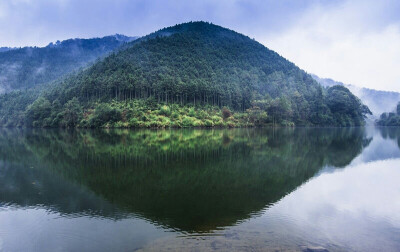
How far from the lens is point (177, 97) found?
114 metres

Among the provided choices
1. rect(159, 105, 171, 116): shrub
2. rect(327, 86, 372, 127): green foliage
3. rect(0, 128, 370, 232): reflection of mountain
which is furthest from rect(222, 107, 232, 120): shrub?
rect(0, 128, 370, 232): reflection of mountain

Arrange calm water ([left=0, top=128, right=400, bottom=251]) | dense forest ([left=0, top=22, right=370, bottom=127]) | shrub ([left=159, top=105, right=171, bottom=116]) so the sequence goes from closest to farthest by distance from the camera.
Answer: calm water ([left=0, top=128, right=400, bottom=251]) < shrub ([left=159, top=105, right=171, bottom=116]) < dense forest ([left=0, top=22, right=370, bottom=127])

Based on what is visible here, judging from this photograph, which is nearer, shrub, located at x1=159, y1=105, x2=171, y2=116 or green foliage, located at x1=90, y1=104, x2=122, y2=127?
green foliage, located at x1=90, y1=104, x2=122, y2=127

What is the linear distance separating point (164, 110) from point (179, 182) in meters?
85.3

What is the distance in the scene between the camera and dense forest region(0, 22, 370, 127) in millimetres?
99500

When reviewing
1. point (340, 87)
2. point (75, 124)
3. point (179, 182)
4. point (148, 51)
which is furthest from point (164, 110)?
point (340, 87)

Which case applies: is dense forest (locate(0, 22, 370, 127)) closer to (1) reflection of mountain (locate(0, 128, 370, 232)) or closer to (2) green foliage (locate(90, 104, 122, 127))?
(2) green foliage (locate(90, 104, 122, 127))

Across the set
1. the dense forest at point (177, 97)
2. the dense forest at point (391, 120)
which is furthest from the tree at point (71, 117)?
the dense forest at point (391, 120)

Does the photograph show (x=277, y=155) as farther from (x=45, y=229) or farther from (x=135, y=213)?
(x=45, y=229)

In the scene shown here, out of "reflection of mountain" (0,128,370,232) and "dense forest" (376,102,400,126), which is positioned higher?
"dense forest" (376,102,400,126)

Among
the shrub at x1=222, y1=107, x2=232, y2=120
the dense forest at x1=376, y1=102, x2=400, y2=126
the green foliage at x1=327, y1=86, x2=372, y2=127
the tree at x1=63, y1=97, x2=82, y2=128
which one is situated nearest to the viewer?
the tree at x1=63, y1=97, x2=82, y2=128

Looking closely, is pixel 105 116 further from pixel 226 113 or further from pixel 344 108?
pixel 344 108

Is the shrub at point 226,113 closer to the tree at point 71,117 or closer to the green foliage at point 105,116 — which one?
the green foliage at point 105,116

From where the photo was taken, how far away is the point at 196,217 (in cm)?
999
